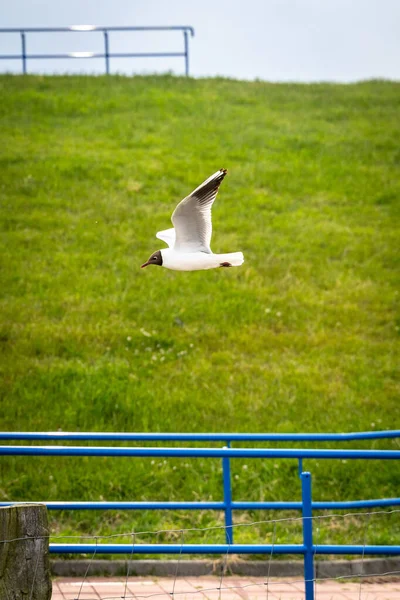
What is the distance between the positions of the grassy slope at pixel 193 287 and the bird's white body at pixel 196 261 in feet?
15.3

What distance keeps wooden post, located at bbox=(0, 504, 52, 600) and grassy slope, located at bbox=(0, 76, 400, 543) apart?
4.62 meters

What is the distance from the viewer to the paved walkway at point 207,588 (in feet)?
21.1

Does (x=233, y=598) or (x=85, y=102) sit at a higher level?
(x=85, y=102)

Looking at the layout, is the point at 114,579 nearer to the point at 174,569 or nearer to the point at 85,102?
the point at 174,569

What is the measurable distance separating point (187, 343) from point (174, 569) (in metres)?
4.88

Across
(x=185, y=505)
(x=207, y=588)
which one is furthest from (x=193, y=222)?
(x=207, y=588)

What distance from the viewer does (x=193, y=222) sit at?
414cm

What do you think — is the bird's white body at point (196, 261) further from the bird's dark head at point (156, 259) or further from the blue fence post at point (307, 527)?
the blue fence post at point (307, 527)

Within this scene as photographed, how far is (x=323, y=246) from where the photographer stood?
15.2 m

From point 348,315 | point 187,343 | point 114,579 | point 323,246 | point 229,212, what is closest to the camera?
point 114,579

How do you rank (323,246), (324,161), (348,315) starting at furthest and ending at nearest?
(324,161) → (323,246) → (348,315)

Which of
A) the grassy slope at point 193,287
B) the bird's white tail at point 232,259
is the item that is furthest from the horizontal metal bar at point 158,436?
the bird's white tail at point 232,259

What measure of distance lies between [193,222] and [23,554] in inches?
64.0

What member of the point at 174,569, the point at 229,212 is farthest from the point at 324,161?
the point at 174,569
